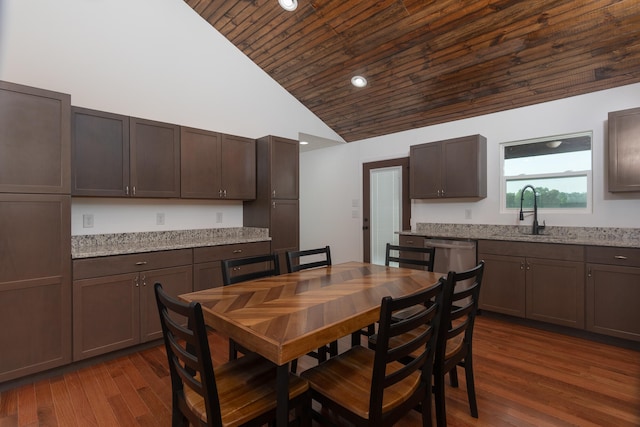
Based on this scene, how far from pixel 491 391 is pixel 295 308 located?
164 centimetres

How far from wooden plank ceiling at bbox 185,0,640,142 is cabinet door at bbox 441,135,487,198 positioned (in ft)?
1.57

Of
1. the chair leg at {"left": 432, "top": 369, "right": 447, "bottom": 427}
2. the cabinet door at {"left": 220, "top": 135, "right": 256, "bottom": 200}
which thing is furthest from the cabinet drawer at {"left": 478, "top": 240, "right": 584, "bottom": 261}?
the cabinet door at {"left": 220, "top": 135, "right": 256, "bottom": 200}

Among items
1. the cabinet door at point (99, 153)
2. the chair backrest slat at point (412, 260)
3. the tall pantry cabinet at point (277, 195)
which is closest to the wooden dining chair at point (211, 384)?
the chair backrest slat at point (412, 260)

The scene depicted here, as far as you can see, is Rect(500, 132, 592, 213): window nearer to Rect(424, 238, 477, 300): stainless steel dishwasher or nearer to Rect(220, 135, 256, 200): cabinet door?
Rect(424, 238, 477, 300): stainless steel dishwasher

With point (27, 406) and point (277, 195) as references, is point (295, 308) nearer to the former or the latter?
point (27, 406)

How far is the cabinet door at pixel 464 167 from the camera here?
3881 millimetres

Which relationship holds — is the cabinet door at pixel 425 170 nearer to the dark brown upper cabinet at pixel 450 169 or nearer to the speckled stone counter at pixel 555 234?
the dark brown upper cabinet at pixel 450 169

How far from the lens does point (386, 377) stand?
1233 mm

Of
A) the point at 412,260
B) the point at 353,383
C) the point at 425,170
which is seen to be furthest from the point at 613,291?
the point at 353,383

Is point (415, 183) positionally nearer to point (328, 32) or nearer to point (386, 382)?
point (328, 32)

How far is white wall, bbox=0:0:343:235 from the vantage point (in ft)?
9.06

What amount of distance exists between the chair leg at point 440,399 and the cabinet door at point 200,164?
9.38ft

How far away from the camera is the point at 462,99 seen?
3.89 m

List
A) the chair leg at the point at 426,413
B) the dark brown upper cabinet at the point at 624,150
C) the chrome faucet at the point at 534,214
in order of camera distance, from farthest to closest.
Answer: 1. the chrome faucet at the point at 534,214
2. the dark brown upper cabinet at the point at 624,150
3. the chair leg at the point at 426,413
